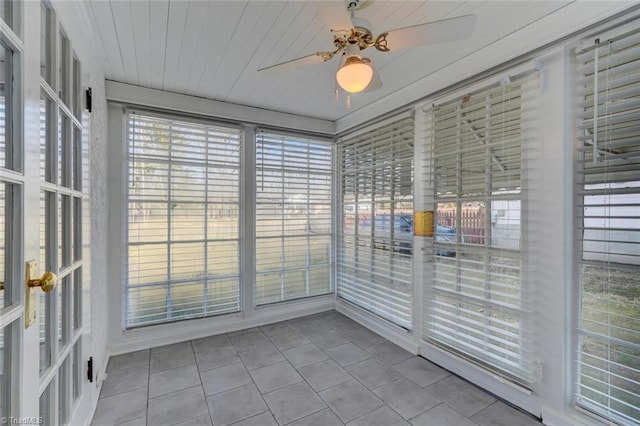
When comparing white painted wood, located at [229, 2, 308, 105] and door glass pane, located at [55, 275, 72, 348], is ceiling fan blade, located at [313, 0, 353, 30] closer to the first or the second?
white painted wood, located at [229, 2, 308, 105]

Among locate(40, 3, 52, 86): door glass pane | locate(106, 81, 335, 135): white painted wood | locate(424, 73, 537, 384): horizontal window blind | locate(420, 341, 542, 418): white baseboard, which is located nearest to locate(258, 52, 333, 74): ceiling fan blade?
locate(40, 3, 52, 86): door glass pane

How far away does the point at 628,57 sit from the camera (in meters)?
1.52

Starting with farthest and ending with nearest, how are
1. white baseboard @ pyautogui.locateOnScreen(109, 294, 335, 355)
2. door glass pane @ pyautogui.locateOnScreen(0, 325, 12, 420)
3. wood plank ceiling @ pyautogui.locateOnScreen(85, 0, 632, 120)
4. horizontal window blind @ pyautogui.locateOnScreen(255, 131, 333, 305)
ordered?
→ horizontal window blind @ pyautogui.locateOnScreen(255, 131, 333, 305)
white baseboard @ pyautogui.locateOnScreen(109, 294, 335, 355)
wood plank ceiling @ pyautogui.locateOnScreen(85, 0, 632, 120)
door glass pane @ pyautogui.locateOnScreen(0, 325, 12, 420)

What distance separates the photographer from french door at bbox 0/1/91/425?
2.68ft

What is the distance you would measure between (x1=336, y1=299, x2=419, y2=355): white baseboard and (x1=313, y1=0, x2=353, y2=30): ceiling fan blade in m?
2.61

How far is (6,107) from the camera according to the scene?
81 centimetres

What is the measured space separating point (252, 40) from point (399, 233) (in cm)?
213

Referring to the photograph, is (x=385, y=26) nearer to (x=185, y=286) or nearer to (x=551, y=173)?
(x=551, y=173)

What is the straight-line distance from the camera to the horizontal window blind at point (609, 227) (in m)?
1.53

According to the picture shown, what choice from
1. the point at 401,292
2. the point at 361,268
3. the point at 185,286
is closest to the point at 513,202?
the point at 401,292

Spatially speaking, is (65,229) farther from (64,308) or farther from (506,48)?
(506,48)

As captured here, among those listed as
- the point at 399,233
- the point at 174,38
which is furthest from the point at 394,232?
the point at 174,38

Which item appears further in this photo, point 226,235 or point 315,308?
point 315,308

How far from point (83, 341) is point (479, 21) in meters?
3.01
